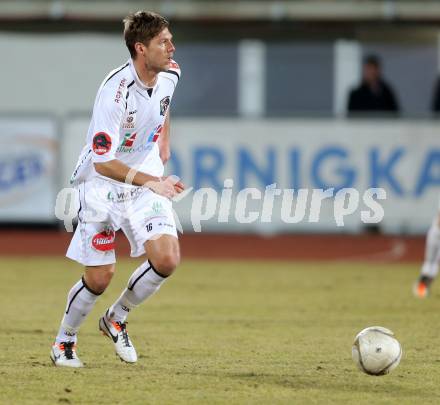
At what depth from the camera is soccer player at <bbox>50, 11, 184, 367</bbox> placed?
7.17 m

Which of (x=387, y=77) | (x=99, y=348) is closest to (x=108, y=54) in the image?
(x=387, y=77)

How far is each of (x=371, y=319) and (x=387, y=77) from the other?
15432 mm

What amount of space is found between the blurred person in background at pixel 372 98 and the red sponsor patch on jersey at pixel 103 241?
10697 millimetres

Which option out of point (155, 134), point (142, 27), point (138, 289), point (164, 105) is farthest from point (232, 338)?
point (142, 27)

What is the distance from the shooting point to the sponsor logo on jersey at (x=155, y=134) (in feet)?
24.8

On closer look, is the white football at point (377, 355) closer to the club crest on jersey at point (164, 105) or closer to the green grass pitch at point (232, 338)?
the green grass pitch at point (232, 338)

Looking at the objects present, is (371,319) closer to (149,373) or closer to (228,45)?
(149,373)

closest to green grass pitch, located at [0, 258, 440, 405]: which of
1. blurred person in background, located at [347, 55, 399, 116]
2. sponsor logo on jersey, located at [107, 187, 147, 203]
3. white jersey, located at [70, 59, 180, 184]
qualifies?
sponsor logo on jersey, located at [107, 187, 147, 203]

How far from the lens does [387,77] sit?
25062 mm

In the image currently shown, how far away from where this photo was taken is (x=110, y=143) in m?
7.15

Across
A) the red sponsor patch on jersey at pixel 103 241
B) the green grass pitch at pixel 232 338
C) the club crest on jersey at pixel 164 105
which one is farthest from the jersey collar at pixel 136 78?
the green grass pitch at pixel 232 338

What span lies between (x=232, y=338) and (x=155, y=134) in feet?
6.77

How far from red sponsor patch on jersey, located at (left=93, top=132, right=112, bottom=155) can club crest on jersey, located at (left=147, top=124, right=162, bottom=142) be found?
471 millimetres

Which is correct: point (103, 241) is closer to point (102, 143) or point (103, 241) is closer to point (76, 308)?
point (76, 308)
